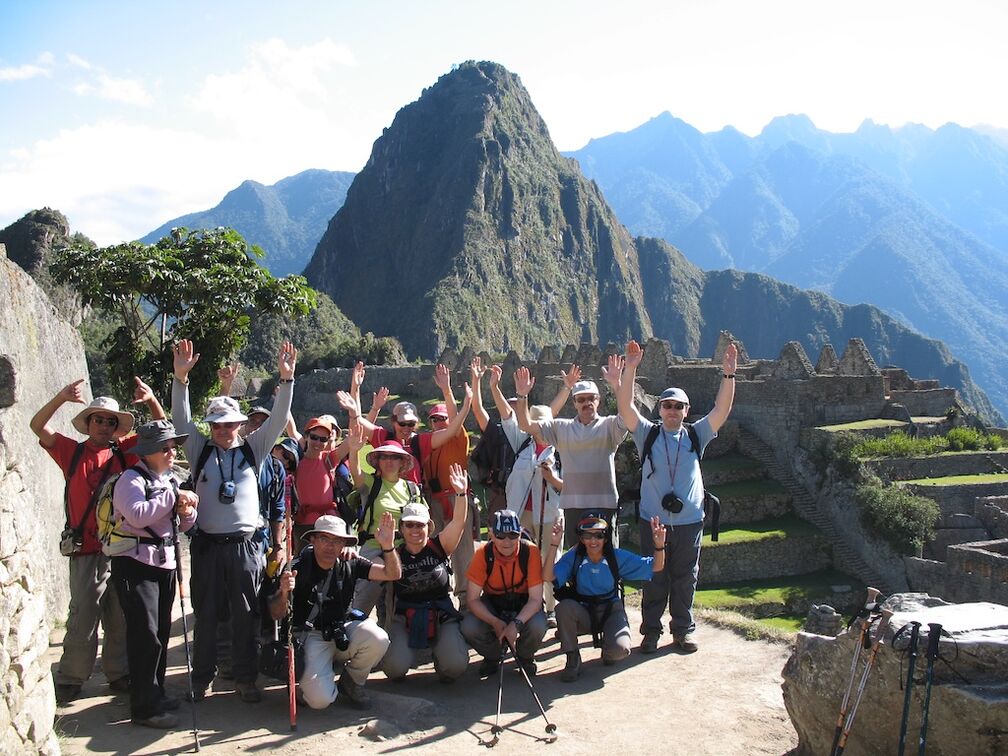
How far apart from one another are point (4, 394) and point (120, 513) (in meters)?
1.25

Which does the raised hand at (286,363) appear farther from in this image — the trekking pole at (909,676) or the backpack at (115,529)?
the trekking pole at (909,676)

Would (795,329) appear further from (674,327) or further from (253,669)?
(253,669)

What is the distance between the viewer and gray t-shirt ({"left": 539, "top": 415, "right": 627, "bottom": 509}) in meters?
7.61

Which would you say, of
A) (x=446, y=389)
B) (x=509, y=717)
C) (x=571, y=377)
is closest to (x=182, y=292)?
(x=446, y=389)

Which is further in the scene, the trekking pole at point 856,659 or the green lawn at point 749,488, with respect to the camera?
the green lawn at point 749,488

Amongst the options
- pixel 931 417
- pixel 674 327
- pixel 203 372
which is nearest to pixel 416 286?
pixel 674 327

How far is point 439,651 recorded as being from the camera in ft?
22.0

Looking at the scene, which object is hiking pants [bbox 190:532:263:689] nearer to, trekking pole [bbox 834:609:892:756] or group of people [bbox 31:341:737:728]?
group of people [bbox 31:341:737:728]

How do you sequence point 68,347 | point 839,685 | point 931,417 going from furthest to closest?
1. point 931,417
2. point 68,347
3. point 839,685

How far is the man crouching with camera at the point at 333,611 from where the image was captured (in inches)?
244

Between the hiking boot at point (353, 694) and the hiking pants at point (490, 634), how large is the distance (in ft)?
2.84

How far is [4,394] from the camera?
6121 millimetres

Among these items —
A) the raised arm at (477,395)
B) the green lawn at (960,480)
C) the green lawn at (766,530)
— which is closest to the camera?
the raised arm at (477,395)

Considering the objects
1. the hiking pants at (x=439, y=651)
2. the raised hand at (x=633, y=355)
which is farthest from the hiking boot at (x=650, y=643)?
the raised hand at (x=633, y=355)
